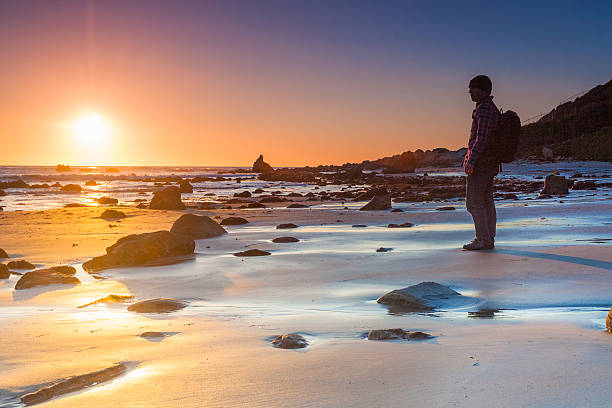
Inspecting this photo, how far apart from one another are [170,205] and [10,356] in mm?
13923

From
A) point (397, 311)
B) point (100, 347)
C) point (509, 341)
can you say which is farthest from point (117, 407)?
point (397, 311)

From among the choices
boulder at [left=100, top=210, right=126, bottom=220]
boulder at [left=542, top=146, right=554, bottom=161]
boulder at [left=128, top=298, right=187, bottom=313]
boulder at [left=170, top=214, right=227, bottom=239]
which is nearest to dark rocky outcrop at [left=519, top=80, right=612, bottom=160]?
boulder at [left=542, top=146, right=554, bottom=161]

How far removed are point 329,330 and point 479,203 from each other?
12.9 feet

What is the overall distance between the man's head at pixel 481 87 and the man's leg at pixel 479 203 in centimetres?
79

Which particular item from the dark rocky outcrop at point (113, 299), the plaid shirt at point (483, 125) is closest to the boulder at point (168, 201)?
the plaid shirt at point (483, 125)

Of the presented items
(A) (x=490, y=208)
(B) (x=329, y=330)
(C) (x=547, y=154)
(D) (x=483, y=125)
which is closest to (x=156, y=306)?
(B) (x=329, y=330)

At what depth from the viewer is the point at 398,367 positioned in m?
2.34

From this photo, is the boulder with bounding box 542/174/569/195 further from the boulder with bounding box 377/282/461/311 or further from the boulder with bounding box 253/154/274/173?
the boulder with bounding box 253/154/274/173

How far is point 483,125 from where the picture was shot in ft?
20.2

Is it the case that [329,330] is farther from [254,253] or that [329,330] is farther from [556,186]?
[556,186]

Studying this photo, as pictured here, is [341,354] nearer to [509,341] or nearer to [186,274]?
[509,341]

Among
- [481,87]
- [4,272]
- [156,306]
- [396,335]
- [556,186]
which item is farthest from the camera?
[556,186]

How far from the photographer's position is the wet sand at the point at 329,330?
6.77 ft

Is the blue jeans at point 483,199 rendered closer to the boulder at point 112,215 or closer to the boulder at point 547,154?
the boulder at point 112,215
